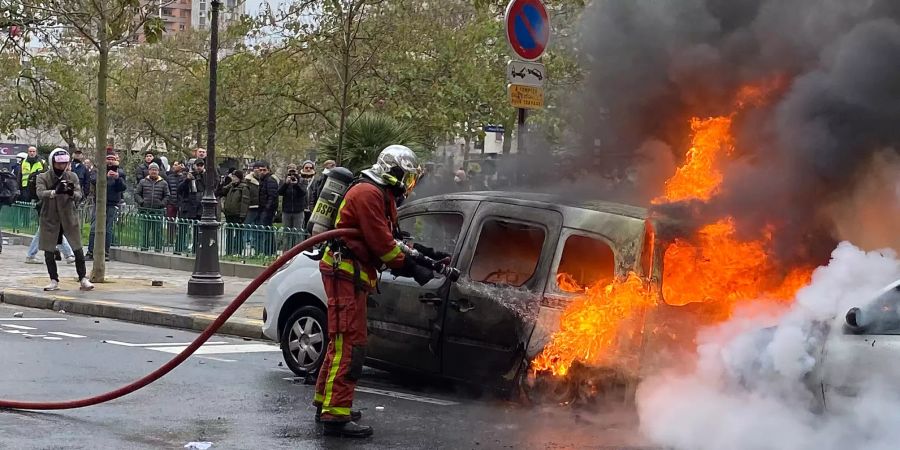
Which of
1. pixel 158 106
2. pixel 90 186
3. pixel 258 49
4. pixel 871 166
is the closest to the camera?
pixel 871 166

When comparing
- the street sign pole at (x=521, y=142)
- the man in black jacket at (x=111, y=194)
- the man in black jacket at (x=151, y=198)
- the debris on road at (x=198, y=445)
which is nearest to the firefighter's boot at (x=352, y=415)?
the debris on road at (x=198, y=445)

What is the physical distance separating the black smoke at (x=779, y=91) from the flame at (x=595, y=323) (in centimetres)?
63

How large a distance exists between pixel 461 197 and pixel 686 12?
1965 millimetres

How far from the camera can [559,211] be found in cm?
731

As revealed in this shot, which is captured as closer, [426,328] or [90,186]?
[426,328]

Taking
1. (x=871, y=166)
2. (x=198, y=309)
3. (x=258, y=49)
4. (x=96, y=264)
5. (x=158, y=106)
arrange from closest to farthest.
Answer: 1. (x=871, y=166)
2. (x=198, y=309)
3. (x=96, y=264)
4. (x=258, y=49)
5. (x=158, y=106)

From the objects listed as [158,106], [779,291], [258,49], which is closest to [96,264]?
[258,49]

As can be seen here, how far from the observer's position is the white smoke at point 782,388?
5.78 meters

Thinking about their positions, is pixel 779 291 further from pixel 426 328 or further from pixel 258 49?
pixel 258 49

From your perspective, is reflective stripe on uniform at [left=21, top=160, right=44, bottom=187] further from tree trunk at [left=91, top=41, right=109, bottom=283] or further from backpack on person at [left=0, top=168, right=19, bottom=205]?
tree trunk at [left=91, top=41, right=109, bottom=283]

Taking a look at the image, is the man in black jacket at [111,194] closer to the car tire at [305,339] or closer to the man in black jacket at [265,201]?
the man in black jacket at [265,201]

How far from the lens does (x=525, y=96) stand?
939 centimetres

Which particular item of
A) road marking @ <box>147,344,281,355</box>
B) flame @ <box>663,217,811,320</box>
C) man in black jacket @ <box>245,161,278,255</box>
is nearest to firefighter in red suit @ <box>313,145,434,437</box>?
flame @ <box>663,217,811,320</box>

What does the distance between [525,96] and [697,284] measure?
9.60 ft
